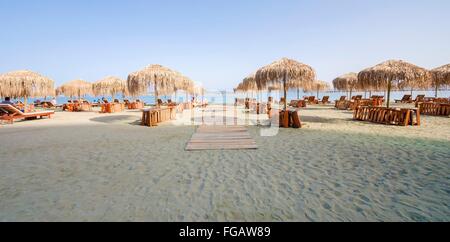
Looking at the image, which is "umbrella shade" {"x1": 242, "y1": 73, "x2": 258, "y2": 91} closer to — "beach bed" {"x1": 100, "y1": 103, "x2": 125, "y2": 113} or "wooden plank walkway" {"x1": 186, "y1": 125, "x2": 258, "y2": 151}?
"beach bed" {"x1": 100, "y1": 103, "x2": 125, "y2": 113}

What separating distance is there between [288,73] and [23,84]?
16315 mm

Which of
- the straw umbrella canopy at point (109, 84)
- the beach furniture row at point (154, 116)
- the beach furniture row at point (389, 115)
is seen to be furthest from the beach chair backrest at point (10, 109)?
the beach furniture row at point (389, 115)

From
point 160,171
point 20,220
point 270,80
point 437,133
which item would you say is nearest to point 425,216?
point 160,171

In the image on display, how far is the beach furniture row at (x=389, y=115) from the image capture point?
8609 mm

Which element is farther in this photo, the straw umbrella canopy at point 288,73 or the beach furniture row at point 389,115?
the straw umbrella canopy at point 288,73

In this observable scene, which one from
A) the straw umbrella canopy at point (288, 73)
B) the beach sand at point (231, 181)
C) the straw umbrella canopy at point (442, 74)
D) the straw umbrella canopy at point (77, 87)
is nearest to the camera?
the beach sand at point (231, 181)

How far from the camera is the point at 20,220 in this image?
2494 mm

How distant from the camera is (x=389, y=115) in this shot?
9.10 metres

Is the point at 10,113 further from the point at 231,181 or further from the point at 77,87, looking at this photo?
the point at 231,181

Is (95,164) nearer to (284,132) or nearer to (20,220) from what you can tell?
(20,220)

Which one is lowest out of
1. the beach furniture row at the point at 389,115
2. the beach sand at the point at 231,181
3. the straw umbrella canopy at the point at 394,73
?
the beach sand at the point at 231,181

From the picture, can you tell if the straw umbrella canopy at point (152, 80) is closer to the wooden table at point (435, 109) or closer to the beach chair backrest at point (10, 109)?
the beach chair backrest at point (10, 109)

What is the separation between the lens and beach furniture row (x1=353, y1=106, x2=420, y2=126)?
8609 millimetres

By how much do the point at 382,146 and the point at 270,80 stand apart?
19.0ft
